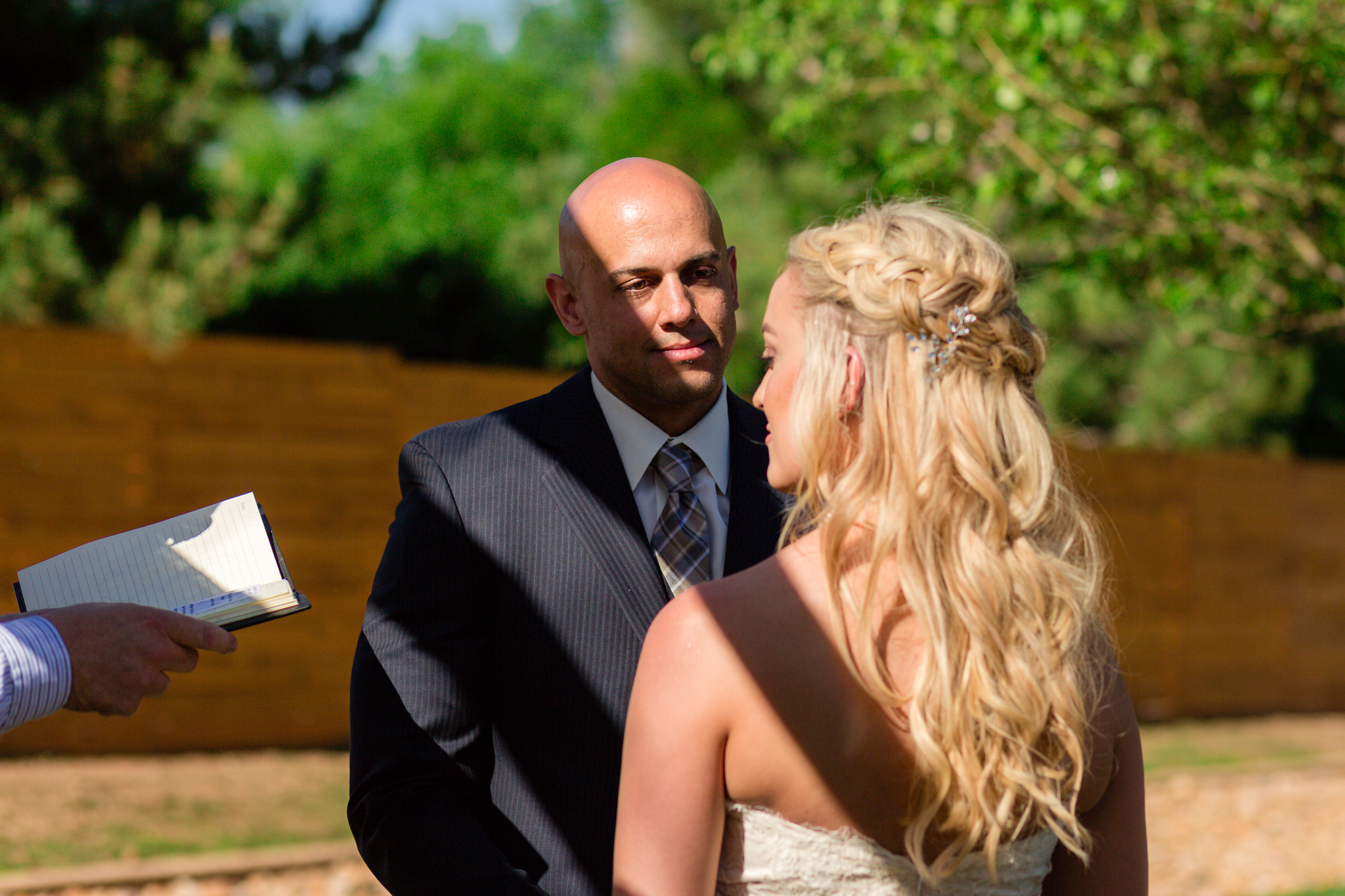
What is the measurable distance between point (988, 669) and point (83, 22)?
33.4ft

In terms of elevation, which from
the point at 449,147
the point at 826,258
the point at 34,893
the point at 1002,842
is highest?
the point at 826,258

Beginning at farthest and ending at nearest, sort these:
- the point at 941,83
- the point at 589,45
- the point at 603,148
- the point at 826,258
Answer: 1. the point at 589,45
2. the point at 603,148
3. the point at 941,83
4. the point at 826,258

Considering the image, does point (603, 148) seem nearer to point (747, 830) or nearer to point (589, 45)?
point (589, 45)

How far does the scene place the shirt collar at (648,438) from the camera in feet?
7.69

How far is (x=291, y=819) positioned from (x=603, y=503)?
4803 mm

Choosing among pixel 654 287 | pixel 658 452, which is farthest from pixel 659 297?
pixel 658 452

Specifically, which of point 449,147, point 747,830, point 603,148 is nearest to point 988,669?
point 747,830

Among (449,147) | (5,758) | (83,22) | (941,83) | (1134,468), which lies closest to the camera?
(941,83)

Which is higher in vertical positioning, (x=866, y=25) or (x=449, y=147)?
(x=866, y=25)

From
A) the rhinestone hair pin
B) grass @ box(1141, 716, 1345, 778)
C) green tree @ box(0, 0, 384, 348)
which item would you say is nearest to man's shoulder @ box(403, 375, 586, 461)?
the rhinestone hair pin

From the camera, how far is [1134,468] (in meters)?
11.0

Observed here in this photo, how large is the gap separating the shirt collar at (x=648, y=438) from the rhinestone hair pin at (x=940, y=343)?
2.61ft

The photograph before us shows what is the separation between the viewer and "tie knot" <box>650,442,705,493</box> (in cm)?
233

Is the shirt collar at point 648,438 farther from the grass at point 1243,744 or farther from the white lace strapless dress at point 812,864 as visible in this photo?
the grass at point 1243,744
